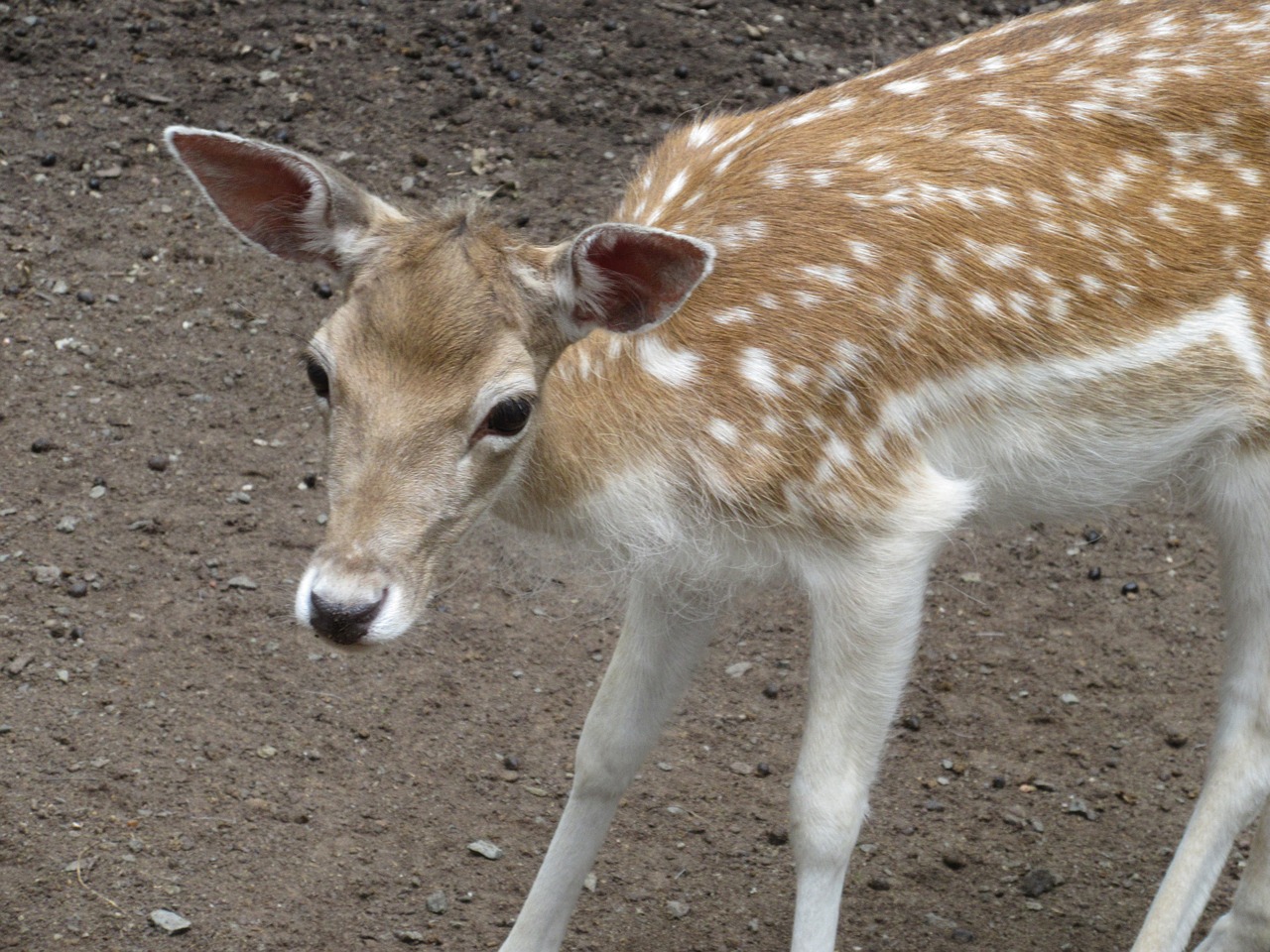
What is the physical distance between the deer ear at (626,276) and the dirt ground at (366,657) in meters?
0.87

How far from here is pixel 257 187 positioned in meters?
3.15

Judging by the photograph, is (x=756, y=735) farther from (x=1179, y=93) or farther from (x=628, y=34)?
(x=628, y=34)

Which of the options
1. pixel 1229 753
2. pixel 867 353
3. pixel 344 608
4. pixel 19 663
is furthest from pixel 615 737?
pixel 19 663

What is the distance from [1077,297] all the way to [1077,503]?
1.65 ft

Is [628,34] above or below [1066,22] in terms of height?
below

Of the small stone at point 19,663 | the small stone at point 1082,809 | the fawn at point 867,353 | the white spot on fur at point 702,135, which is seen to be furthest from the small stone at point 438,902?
the white spot on fur at point 702,135

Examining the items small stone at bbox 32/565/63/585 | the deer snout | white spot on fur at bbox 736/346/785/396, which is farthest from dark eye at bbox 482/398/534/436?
small stone at bbox 32/565/63/585

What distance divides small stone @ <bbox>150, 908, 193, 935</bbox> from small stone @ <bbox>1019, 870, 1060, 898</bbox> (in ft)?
7.21

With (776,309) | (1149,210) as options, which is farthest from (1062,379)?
(776,309)

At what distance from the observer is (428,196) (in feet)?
21.5

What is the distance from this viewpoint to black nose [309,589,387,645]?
2.71 m

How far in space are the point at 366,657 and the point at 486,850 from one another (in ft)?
2.74

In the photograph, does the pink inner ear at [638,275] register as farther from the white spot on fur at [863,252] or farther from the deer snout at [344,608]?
the deer snout at [344,608]

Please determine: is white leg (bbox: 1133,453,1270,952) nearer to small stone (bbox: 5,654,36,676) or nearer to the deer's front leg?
the deer's front leg
